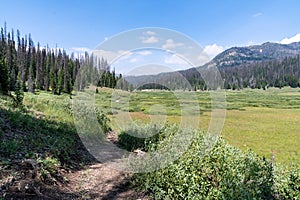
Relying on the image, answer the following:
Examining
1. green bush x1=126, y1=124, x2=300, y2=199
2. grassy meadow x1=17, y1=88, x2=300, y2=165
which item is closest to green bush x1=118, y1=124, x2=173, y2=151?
grassy meadow x1=17, y1=88, x2=300, y2=165

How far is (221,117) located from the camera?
31.4 feet

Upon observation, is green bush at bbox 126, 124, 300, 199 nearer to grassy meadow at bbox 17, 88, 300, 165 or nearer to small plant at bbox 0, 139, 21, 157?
grassy meadow at bbox 17, 88, 300, 165

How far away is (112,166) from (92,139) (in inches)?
191

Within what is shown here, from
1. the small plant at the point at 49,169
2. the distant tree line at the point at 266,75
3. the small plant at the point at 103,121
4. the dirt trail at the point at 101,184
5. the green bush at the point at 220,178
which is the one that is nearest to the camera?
the green bush at the point at 220,178

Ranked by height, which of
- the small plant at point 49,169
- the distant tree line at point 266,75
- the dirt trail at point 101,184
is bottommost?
the dirt trail at point 101,184

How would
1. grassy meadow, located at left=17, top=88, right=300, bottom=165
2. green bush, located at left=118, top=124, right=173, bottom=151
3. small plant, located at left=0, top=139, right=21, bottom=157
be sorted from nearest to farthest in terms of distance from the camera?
small plant, located at left=0, top=139, right=21, bottom=157 → green bush, located at left=118, top=124, right=173, bottom=151 → grassy meadow, located at left=17, top=88, right=300, bottom=165

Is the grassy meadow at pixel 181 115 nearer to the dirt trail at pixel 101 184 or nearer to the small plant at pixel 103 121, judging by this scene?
the small plant at pixel 103 121

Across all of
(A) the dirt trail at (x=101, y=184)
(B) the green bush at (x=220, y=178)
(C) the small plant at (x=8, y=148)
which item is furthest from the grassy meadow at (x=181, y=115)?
(C) the small plant at (x=8, y=148)

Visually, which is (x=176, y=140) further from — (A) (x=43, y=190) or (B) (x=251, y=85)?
(B) (x=251, y=85)

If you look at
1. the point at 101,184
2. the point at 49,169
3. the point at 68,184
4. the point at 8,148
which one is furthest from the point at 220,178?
the point at 8,148

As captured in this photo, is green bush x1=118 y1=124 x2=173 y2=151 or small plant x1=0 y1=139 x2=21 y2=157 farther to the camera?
green bush x1=118 y1=124 x2=173 y2=151

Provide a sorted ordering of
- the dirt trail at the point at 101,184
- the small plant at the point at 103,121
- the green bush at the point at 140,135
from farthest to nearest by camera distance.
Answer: the small plant at the point at 103,121 → the green bush at the point at 140,135 → the dirt trail at the point at 101,184

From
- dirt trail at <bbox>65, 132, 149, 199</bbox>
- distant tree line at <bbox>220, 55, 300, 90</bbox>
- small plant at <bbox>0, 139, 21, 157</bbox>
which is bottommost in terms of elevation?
dirt trail at <bbox>65, 132, 149, 199</bbox>

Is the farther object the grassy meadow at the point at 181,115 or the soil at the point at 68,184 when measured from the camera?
the grassy meadow at the point at 181,115
